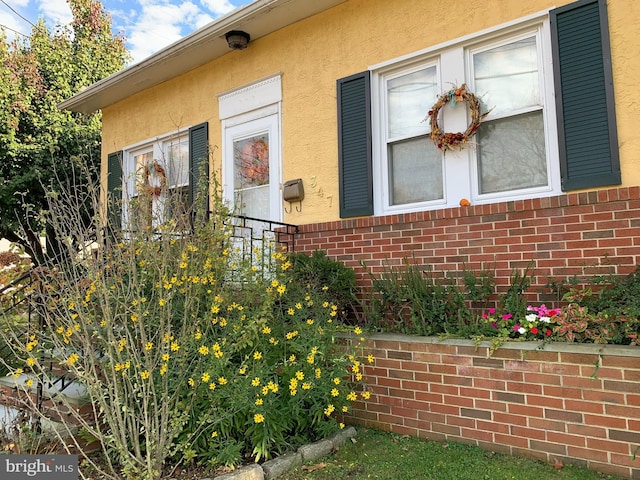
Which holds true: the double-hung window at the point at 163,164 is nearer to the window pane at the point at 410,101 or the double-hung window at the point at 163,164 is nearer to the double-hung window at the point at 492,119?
the double-hung window at the point at 492,119

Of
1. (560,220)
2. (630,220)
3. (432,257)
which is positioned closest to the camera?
(630,220)

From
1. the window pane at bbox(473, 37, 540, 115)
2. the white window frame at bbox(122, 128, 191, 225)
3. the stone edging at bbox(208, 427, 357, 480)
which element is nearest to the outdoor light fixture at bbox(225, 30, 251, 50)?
the white window frame at bbox(122, 128, 191, 225)

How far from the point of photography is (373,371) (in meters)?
3.61

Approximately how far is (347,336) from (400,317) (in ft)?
1.65

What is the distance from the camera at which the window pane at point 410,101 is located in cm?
448

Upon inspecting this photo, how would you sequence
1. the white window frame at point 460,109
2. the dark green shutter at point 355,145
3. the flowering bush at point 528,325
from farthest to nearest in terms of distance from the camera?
1. the dark green shutter at point 355,145
2. the white window frame at point 460,109
3. the flowering bush at point 528,325

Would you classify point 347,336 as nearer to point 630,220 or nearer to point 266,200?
point 630,220

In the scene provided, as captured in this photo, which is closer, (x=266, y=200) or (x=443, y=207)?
(x=443, y=207)

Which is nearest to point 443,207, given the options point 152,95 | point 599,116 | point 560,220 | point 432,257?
point 432,257

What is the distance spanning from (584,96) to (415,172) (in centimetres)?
155

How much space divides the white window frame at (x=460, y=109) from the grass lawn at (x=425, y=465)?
6.77 ft

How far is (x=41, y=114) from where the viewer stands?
10.4 meters

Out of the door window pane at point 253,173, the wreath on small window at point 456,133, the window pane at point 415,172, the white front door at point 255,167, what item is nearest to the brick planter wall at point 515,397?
the window pane at point 415,172

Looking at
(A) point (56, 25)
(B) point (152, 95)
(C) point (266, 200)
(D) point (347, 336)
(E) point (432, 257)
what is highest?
(A) point (56, 25)
